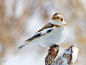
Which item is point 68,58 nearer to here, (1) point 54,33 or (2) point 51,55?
(2) point 51,55

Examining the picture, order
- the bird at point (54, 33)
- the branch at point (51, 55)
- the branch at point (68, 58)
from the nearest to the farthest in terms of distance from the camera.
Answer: the branch at point (68, 58) → the branch at point (51, 55) → the bird at point (54, 33)

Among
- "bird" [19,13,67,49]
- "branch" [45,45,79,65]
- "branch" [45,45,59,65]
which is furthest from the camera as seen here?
"bird" [19,13,67,49]

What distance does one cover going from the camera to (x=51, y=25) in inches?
88.3

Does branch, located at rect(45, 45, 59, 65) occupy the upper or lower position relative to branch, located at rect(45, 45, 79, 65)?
upper

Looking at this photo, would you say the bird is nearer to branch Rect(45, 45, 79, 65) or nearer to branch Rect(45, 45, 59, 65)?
branch Rect(45, 45, 59, 65)

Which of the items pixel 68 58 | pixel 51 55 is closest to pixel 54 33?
pixel 51 55

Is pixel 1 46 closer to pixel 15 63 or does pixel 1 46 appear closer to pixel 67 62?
pixel 15 63

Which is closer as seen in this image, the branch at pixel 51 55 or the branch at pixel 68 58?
the branch at pixel 68 58

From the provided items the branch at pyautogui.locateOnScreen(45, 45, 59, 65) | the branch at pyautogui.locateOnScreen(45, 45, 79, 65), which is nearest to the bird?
the branch at pyautogui.locateOnScreen(45, 45, 59, 65)

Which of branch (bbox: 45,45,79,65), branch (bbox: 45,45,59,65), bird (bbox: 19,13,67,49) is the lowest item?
branch (bbox: 45,45,79,65)

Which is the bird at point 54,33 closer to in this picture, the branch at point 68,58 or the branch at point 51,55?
the branch at point 51,55

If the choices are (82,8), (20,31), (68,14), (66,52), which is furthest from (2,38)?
(66,52)

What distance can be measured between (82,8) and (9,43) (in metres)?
1.97

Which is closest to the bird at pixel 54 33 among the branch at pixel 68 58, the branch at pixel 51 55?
the branch at pixel 51 55
